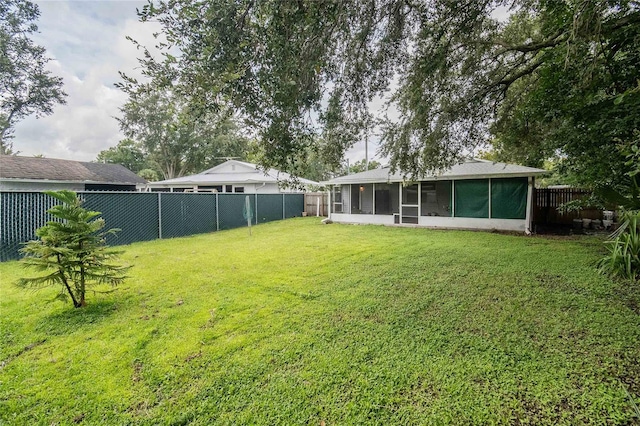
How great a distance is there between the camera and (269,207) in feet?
50.4

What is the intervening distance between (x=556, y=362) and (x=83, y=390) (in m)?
4.01

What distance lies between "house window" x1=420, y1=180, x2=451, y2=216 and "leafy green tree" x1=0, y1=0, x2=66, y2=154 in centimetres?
2082

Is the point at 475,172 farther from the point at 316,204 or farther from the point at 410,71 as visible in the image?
the point at 316,204

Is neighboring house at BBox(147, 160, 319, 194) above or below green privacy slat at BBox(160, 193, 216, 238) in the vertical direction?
above

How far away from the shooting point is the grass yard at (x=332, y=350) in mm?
2047

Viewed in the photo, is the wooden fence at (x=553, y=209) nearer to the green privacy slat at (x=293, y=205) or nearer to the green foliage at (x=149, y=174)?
the green privacy slat at (x=293, y=205)

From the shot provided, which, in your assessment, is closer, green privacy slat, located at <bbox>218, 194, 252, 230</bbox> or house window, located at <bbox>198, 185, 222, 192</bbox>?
green privacy slat, located at <bbox>218, 194, 252, 230</bbox>

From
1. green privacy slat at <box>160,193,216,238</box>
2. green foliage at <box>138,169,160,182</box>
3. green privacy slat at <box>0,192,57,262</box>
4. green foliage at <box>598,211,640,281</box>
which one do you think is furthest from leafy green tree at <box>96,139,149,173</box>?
green foliage at <box>598,211,640,281</box>

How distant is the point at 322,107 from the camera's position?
13.5ft

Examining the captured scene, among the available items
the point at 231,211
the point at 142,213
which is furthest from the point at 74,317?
the point at 231,211

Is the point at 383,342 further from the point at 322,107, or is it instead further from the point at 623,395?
the point at 322,107

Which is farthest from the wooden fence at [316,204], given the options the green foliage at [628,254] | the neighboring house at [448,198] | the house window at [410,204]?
the green foliage at [628,254]

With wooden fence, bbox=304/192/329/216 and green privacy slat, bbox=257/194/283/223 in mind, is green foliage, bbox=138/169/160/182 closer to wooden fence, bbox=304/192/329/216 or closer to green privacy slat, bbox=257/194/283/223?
wooden fence, bbox=304/192/329/216

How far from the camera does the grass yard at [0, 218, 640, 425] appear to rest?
2047mm
